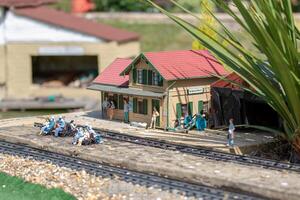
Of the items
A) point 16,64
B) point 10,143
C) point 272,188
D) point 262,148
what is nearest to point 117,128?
point 10,143

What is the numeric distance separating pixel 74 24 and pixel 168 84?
842 inches

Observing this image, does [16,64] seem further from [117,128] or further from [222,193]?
[222,193]

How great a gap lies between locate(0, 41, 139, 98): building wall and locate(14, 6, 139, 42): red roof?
2.41ft

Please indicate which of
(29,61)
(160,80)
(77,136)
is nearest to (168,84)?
(160,80)

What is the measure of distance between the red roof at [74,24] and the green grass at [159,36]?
9308 mm

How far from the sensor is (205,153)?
20.0 metres

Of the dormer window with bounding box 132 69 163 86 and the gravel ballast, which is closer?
the gravel ballast

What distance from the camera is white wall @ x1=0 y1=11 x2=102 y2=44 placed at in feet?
138

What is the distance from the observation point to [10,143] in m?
22.6

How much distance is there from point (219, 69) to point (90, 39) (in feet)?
61.8

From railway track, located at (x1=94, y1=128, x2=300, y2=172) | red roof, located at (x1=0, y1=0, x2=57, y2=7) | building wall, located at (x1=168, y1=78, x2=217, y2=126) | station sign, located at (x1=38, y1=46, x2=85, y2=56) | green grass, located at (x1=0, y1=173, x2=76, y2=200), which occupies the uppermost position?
red roof, located at (x1=0, y1=0, x2=57, y2=7)

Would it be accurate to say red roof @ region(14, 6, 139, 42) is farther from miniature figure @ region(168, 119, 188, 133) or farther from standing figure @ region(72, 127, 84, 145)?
standing figure @ region(72, 127, 84, 145)

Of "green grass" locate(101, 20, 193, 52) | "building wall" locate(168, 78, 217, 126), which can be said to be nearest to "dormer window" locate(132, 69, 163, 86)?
"building wall" locate(168, 78, 217, 126)

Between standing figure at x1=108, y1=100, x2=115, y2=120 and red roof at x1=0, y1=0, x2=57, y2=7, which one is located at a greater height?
red roof at x1=0, y1=0, x2=57, y2=7
